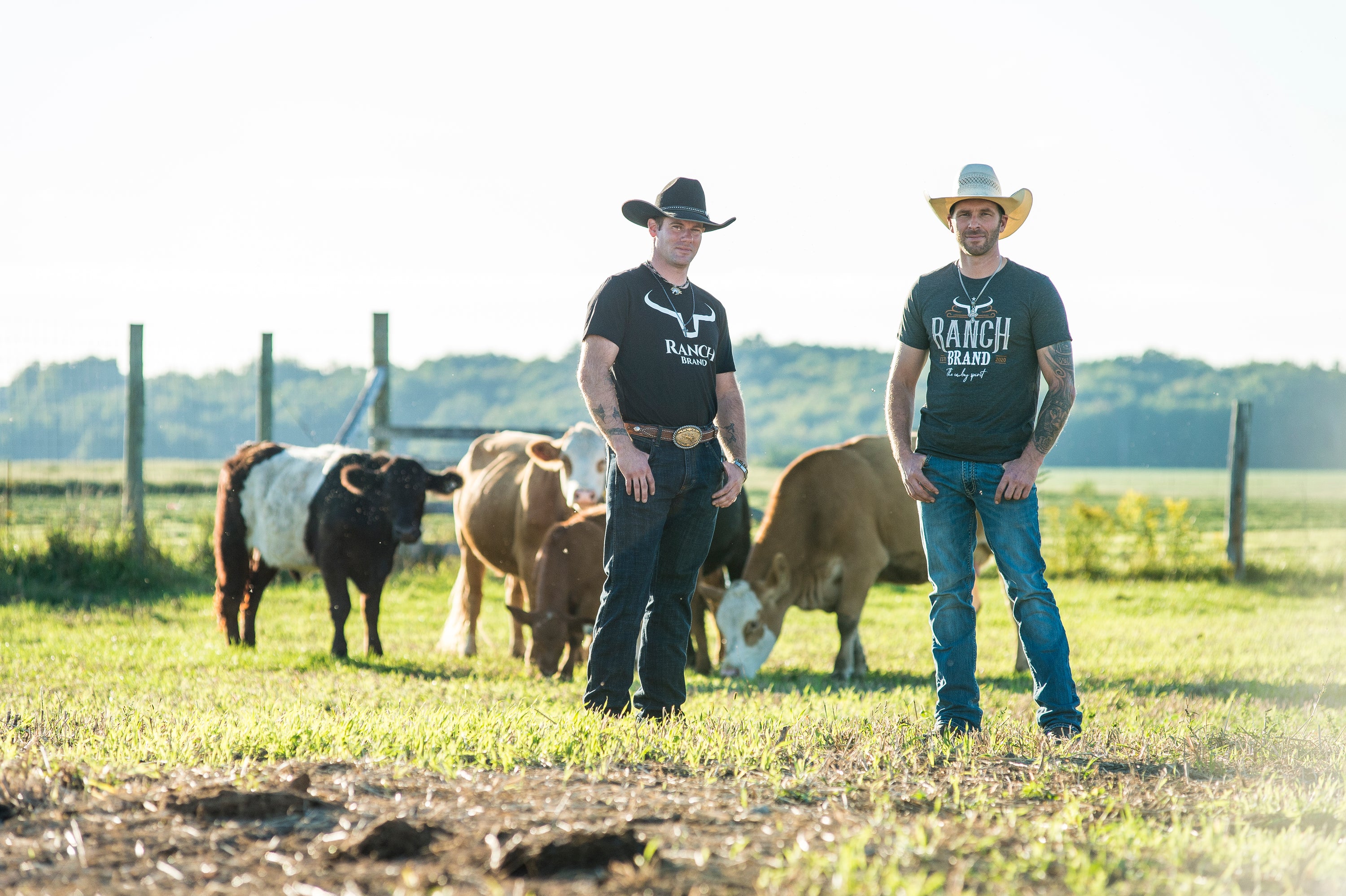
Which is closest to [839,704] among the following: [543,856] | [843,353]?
[543,856]

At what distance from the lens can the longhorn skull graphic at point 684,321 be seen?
492 centimetres

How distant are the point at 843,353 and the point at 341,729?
184 m

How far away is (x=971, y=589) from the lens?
4746mm

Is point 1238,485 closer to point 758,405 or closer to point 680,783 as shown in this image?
point 680,783

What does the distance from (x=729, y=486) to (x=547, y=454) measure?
4382mm

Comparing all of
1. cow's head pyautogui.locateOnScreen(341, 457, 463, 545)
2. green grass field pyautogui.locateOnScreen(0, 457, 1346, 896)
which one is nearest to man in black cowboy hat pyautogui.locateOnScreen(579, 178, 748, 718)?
green grass field pyautogui.locateOnScreen(0, 457, 1346, 896)

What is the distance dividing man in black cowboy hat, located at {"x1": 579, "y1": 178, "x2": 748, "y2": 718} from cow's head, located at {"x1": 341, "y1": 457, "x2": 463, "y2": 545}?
4.23m

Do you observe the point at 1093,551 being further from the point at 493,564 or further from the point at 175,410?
the point at 175,410

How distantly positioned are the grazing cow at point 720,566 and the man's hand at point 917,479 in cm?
345

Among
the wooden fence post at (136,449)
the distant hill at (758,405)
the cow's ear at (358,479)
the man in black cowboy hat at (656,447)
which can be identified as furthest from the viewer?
the distant hill at (758,405)

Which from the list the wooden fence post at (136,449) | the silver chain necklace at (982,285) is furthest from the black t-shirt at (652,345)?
the wooden fence post at (136,449)

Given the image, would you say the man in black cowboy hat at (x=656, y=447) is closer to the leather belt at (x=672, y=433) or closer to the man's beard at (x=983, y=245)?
the leather belt at (x=672, y=433)

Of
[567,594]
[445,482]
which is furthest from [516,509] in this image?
[567,594]

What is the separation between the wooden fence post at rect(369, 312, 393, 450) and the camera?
46.4 ft
